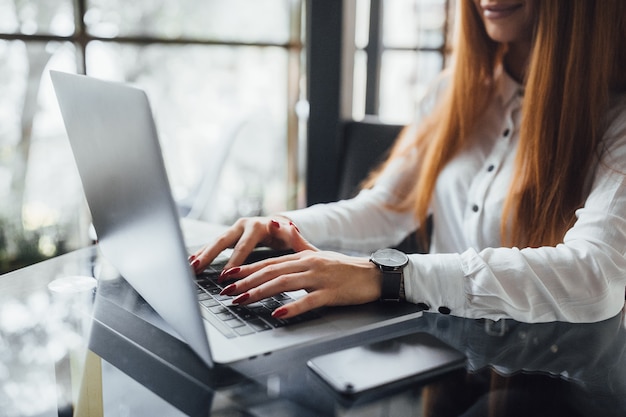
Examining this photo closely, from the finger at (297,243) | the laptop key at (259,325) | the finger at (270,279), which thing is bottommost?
the laptop key at (259,325)

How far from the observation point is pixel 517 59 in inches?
54.9

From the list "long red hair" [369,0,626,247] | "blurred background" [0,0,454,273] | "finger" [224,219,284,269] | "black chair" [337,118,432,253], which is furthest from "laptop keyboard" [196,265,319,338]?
"blurred background" [0,0,454,273]

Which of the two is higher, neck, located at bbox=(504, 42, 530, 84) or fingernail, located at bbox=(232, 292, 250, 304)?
neck, located at bbox=(504, 42, 530, 84)

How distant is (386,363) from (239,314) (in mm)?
204

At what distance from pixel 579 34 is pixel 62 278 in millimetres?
1041

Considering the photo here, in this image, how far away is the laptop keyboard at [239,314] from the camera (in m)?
0.74

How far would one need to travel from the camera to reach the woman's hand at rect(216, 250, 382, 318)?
31.3 inches

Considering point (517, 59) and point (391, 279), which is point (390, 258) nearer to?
point (391, 279)

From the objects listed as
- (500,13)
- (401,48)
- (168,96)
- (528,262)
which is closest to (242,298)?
(528,262)

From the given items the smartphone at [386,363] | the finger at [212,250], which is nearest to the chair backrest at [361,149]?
the finger at [212,250]

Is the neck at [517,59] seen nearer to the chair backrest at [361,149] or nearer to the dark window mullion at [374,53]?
the chair backrest at [361,149]

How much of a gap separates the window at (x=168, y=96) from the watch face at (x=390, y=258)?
156 centimetres

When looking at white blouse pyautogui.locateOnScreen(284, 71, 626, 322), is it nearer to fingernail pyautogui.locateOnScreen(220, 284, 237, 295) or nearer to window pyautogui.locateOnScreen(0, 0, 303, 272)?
fingernail pyautogui.locateOnScreen(220, 284, 237, 295)

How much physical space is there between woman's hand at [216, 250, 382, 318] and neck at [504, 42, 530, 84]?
0.75m
